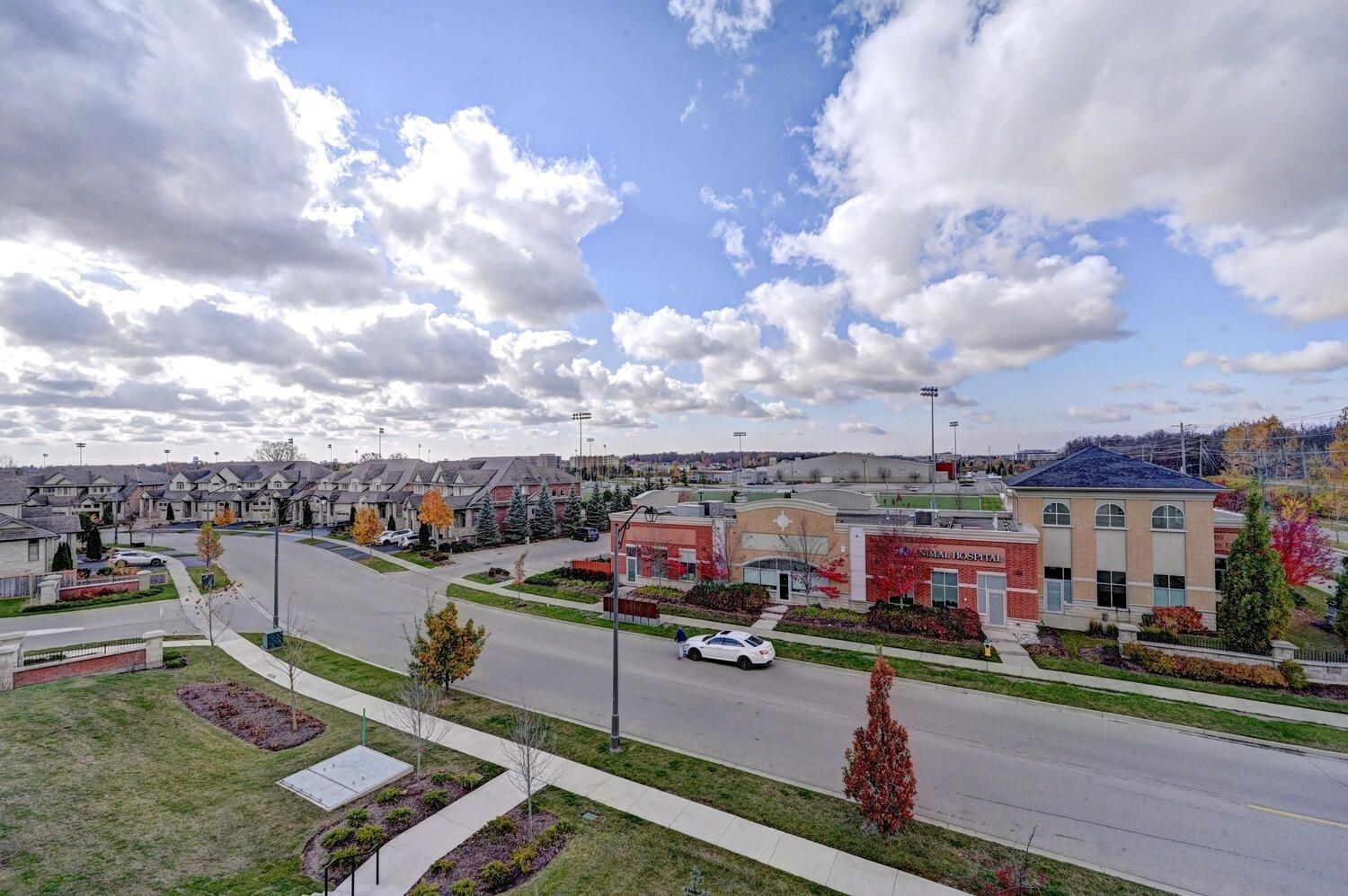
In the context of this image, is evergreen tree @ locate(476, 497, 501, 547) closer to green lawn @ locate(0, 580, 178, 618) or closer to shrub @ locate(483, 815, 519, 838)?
green lawn @ locate(0, 580, 178, 618)

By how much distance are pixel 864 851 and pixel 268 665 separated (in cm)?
2235

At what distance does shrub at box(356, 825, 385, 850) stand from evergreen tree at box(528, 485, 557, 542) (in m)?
46.8

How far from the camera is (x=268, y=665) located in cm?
2166

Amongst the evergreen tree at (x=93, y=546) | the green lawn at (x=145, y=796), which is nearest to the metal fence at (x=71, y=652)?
the green lawn at (x=145, y=796)

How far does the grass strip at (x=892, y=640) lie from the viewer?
74.7 feet

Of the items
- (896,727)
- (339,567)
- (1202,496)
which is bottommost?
(339,567)

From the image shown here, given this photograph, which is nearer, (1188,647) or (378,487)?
(1188,647)

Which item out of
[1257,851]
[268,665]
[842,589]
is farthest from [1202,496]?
[268,665]

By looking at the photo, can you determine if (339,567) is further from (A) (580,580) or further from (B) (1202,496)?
(B) (1202,496)

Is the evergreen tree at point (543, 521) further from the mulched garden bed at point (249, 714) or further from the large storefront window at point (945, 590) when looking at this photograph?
the large storefront window at point (945, 590)

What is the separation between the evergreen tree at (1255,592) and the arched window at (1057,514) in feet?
20.5

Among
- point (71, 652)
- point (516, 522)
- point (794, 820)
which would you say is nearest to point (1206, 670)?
point (794, 820)

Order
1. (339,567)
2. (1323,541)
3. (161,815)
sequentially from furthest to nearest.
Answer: (339,567) < (1323,541) < (161,815)

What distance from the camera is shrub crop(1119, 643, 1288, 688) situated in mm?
19281
